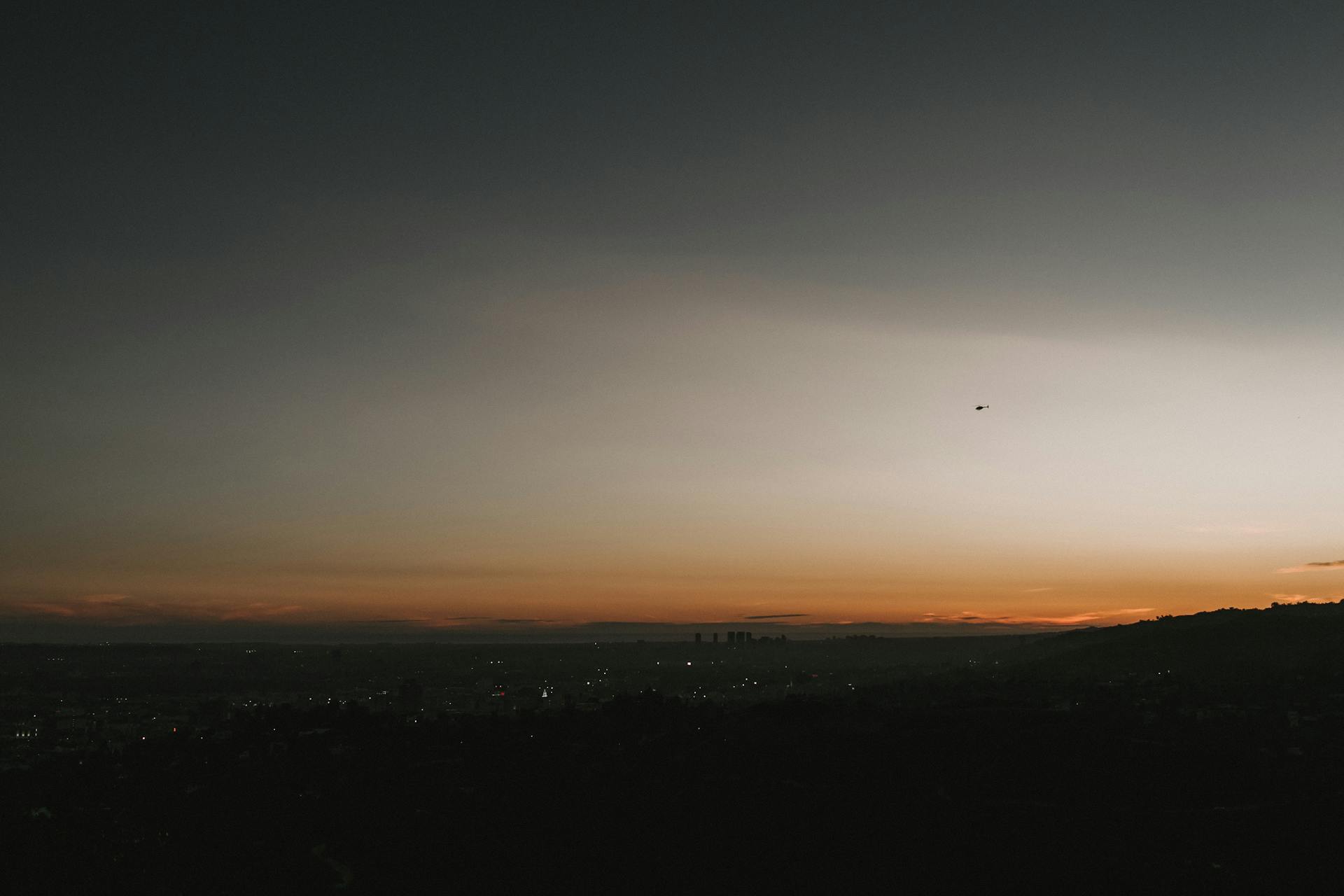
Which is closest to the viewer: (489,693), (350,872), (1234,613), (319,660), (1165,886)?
(1165,886)

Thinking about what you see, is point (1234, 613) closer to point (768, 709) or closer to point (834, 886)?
point (768, 709)

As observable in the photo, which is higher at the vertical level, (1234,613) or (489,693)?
(1234,613)

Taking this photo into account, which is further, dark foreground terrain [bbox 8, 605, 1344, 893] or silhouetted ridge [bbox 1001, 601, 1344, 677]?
silhouetted ridge [bbox 1001, 601, 1344, 677]

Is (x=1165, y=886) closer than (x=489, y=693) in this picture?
Yes

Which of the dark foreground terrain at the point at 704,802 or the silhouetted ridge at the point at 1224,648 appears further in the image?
the silhouetted ridge at the point at 1224,648

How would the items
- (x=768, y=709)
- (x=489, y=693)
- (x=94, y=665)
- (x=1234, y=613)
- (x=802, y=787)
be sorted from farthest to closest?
(x=94, y=665) → (x=489, y=693) → (x=1234, y=613) → (x=768, y=709) → (x=802, y=787)

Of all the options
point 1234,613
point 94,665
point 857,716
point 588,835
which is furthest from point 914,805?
point 94,665

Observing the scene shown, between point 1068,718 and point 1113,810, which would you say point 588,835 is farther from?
point 1068,718

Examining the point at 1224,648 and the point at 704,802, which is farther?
the point at 1224,648
